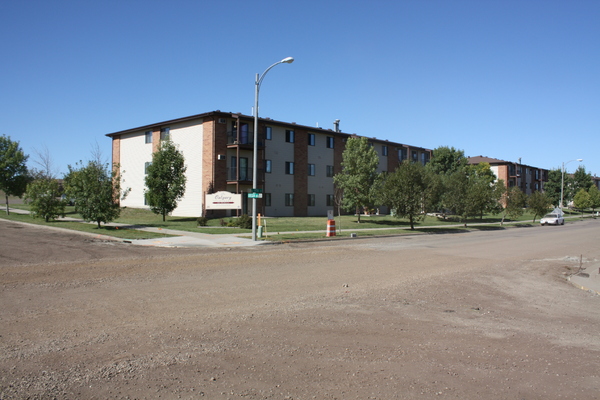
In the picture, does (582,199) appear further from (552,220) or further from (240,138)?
(240,138)

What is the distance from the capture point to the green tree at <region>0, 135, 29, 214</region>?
38.9 meters

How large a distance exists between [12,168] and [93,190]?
2050 centimetres

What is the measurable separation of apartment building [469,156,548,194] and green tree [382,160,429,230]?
182 ft

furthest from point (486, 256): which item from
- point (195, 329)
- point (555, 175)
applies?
point (555, 175)

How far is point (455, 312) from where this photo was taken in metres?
8.05

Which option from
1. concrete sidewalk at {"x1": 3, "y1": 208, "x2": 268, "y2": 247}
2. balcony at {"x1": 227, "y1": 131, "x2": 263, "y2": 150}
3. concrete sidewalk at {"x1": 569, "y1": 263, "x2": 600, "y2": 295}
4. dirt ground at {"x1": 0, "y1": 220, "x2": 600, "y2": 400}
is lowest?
concrete sidewalk at {"x1": 569, "y1": 263, "x2": 600, "y2": 295}

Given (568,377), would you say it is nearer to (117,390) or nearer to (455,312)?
(455,312)

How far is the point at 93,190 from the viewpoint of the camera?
25.3m

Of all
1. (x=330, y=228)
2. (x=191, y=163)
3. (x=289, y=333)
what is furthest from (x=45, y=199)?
(x=289, y=333)

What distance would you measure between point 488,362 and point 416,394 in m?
1.52

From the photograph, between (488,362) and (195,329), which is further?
(195,329)

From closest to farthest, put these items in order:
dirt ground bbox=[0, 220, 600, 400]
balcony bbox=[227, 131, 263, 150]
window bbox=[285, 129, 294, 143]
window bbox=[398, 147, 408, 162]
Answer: dirt ground bbox=[0, 220, 600, 400], balcony bbox=[227, 131, 263, 150], window bbox=[285, 129, 294, 143], window bbox=[398, 147, 408, 162]

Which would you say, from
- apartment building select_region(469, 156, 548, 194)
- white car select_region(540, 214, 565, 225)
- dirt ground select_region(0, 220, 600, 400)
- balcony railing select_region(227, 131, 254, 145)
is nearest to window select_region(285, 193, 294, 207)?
balcony railing select_region(227, 131, 254, 145)

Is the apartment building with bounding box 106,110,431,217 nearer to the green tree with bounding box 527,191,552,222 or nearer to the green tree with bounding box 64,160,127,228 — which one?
the green tree with bounding box 64,160,127,228
